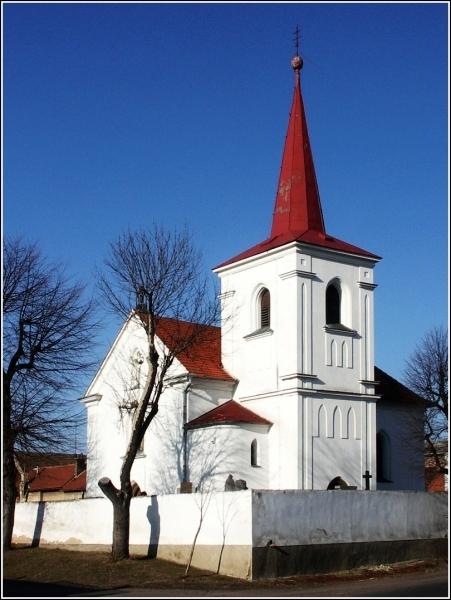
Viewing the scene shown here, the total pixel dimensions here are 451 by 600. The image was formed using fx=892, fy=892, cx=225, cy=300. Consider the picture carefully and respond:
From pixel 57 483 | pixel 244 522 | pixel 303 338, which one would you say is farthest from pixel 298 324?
pixel 57 483

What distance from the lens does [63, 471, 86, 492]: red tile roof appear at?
2267 inches

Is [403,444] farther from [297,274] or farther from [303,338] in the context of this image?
[297,274]

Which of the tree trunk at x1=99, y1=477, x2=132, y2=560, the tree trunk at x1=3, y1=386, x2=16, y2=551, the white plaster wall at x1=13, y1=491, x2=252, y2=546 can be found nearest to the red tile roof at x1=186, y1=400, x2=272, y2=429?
the white plaster wall at x1=13, y1=491, x2=252, y2=546

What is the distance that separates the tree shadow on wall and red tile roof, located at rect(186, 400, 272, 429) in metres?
5.89

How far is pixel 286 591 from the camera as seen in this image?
74.8ft

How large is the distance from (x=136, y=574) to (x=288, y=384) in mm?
11170

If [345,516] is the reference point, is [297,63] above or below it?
above

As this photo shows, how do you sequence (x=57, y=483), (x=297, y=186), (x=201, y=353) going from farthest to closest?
(x=57, y=483) < (x=201, y=353) < (x=297, y=186)

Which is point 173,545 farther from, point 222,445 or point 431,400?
point 431,400

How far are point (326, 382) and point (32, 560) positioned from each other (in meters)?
12.8

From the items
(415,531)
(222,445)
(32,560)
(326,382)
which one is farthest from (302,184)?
(32,560)

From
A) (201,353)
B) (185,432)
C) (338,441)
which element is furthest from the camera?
(201,353)

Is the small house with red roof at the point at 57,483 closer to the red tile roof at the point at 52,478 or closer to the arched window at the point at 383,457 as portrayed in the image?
the red tile roof at the point at 52,478

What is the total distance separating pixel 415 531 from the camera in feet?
98.5
